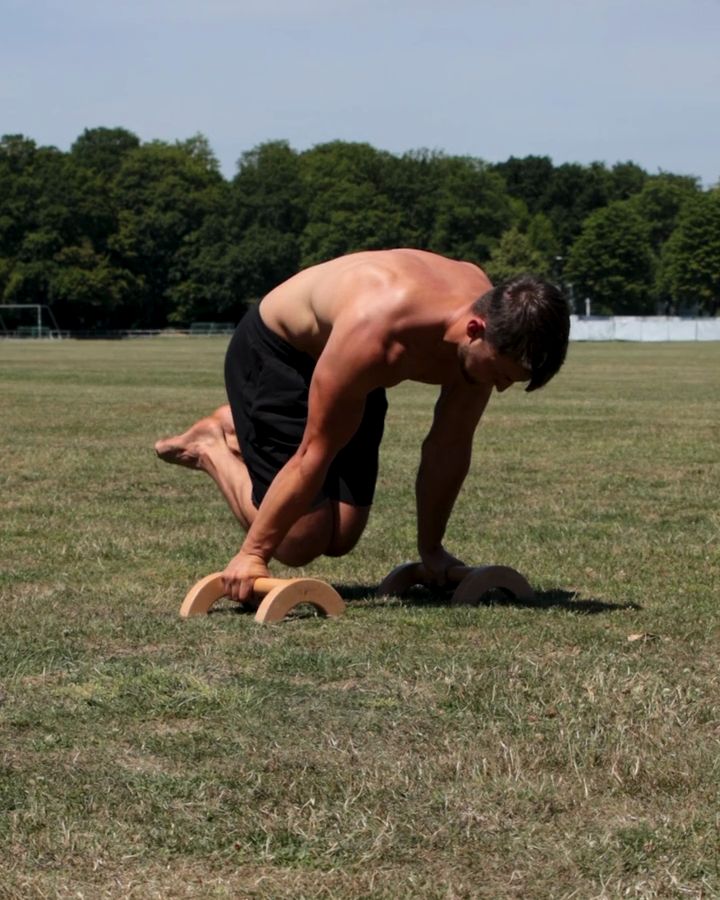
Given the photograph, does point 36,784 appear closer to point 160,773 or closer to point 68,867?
point 160,773

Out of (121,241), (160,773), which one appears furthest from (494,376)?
(121,241)

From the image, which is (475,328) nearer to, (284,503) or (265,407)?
(284,503)

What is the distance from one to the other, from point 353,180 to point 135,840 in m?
123

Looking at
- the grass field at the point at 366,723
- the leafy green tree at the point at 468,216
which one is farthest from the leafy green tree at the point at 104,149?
the grass field at the point at 366,723

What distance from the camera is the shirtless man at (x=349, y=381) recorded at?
5.48 metres

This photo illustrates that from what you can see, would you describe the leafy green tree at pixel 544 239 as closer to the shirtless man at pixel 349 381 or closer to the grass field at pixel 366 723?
the grass field at pixel 366 723

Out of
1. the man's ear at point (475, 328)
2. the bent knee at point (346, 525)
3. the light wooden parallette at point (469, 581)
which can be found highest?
the man's ear at point (475, 328)

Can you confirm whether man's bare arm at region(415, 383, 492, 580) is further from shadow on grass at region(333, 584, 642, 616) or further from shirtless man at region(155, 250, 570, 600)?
shadow on grass at region(333, 584, 642, 616)

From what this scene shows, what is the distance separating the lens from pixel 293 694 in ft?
15.6

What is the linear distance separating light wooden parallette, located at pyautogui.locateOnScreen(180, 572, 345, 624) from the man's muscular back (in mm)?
945

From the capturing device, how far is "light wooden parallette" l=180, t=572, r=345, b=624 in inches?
234

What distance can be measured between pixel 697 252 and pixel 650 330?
73.0 feet

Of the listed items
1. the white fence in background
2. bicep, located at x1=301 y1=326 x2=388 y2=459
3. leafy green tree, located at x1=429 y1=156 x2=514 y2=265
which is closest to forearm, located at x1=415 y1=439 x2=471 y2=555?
bicep, located at x1=301 y1=326 x2=388 y2=459

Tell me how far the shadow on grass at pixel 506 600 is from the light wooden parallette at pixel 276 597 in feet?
1.36
